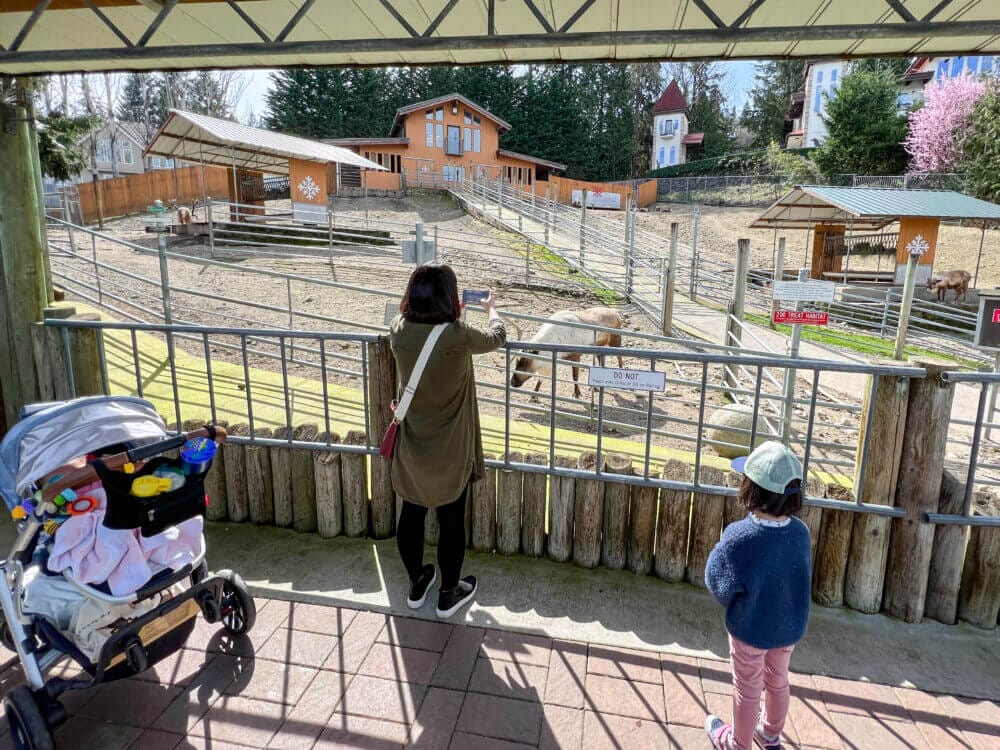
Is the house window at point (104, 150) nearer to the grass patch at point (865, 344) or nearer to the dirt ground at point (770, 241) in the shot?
the dirt ground at point (770, 241)

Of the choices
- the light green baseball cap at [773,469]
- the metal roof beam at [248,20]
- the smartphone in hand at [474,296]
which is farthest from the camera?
the metal roof beam at [248,20]

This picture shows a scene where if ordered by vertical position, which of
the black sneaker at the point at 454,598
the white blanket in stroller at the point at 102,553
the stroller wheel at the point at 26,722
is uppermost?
the white blanket in stroller at the point at 102,553

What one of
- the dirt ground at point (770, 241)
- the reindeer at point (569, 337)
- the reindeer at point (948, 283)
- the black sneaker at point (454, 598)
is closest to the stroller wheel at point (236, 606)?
the black sneaker at point (454, 598)

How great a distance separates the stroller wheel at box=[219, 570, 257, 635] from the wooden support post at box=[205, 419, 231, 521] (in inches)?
52.0

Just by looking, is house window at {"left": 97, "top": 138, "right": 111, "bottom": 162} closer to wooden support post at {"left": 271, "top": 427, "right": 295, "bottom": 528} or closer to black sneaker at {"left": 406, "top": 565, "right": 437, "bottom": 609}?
wooden support post at {"left": 271, "top": 427, "right": 295, "bottom": 528}

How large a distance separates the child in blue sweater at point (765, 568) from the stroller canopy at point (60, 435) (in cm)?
240

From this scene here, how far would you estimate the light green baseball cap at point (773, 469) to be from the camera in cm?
227

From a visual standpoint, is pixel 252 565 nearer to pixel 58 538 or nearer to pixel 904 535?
pixel 58 538

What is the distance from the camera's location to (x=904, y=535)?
3.35m

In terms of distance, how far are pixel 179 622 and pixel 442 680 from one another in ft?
3.65

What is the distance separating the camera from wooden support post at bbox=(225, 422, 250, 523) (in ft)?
13.8

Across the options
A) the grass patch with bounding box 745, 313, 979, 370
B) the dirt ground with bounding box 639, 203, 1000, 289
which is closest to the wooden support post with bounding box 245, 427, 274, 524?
the grass patch with bounding box 745, 313, 979, 370

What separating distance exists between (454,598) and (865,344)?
536 inches

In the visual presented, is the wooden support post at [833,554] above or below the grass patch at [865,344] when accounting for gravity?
above
